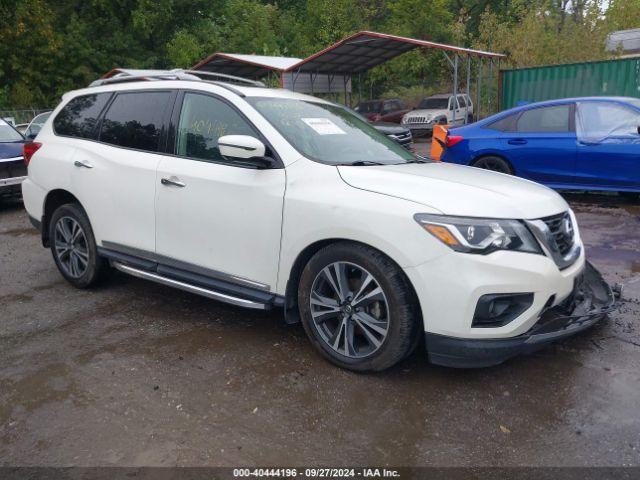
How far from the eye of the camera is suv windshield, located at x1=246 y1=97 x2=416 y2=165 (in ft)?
12.0

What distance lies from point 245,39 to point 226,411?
3341 centimetres

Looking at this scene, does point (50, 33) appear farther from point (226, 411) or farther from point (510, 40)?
point (226, 411)

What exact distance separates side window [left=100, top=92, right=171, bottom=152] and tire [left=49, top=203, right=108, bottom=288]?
28.5 inches

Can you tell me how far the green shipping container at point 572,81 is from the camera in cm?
1250

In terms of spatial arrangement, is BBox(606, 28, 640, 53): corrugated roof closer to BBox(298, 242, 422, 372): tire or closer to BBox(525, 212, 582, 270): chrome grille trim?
BBox(525, 212, 582, 270): chrome grille trim

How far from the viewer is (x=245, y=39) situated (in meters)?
33.5

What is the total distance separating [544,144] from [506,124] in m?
0.71

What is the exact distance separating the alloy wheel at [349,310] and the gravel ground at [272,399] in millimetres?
190

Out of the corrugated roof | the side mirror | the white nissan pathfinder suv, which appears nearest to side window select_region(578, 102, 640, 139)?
the white nissan pathfinder suv

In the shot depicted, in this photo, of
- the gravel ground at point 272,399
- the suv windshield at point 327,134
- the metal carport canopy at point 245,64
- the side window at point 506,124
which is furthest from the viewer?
the metal carport canopy at point 245,64

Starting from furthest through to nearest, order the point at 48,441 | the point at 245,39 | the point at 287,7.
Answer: the point at 287,7 → the point at 245,39 → the point at 48,441

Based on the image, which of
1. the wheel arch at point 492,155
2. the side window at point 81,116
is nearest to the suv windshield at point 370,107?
the wheel arch at point 492,155

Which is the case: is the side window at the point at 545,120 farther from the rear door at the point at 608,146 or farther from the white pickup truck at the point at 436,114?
the white pickup truck at the point at 436,114

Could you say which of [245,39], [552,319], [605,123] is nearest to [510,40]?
[605,123]
